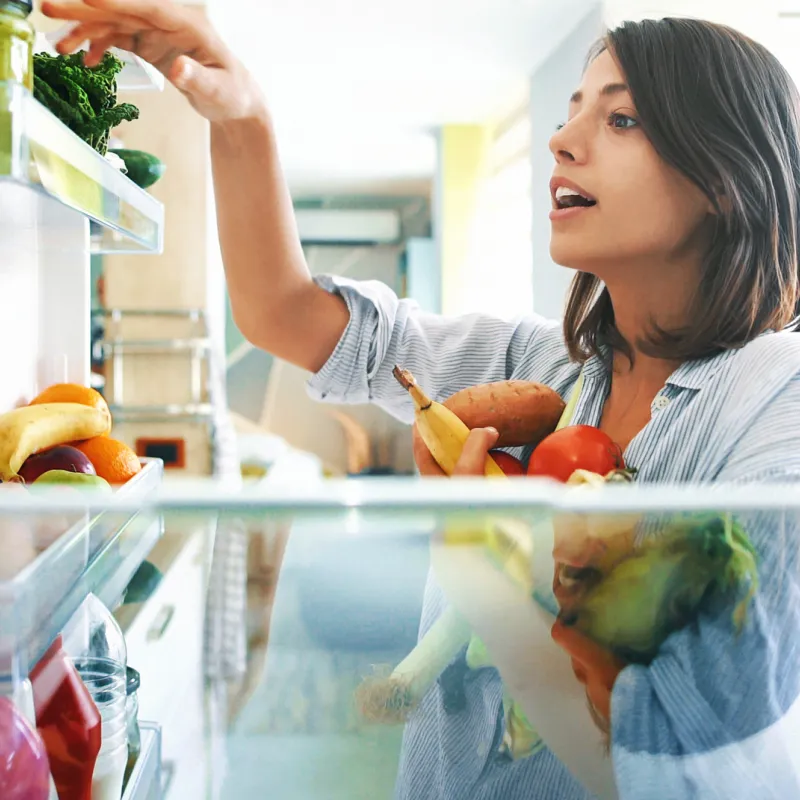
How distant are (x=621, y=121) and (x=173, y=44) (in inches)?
13.7

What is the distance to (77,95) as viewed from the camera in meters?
0.45

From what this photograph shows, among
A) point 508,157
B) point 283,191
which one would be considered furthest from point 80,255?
point 508,157

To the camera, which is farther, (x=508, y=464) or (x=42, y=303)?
(x=42, y=303)

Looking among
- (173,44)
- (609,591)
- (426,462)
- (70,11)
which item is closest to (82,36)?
(70,11)

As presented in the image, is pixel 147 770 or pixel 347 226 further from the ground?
pixel 347 226

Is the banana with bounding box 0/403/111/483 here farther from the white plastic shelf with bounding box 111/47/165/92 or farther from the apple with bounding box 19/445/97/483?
the white plastic shelf with bounding box 111/47/165/92

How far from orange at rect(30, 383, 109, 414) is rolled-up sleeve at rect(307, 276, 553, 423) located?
29 centimetres

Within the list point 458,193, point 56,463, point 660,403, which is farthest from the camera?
point 458,193

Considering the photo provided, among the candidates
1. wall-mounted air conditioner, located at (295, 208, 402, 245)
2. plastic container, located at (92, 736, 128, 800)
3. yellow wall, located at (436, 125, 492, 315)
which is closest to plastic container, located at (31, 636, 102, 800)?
plastic container, located at (92, 736, 128, 800)

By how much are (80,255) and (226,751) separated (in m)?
0.53

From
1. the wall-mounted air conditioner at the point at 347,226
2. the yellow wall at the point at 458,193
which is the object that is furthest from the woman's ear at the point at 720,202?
the wall-mounted air conditioner at the point at 347,226

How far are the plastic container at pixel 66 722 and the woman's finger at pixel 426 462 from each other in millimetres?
283

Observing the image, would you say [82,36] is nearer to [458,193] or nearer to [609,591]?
[609,591]

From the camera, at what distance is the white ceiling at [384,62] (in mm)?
2877
